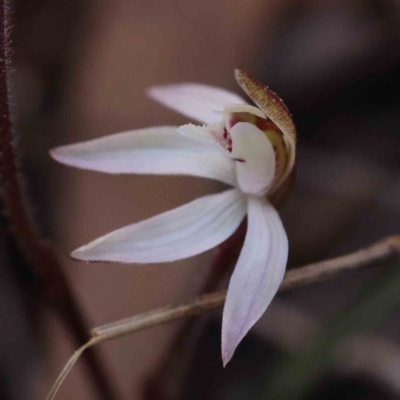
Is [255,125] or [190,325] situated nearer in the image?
[255,125]

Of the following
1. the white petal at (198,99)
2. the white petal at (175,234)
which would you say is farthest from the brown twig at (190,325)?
the white petal at (198,99)

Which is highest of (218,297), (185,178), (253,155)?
(253,155)

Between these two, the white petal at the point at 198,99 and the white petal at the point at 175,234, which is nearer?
the white petal at the point at 175,234

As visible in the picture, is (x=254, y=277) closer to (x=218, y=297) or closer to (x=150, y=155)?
(x=218, y=297)

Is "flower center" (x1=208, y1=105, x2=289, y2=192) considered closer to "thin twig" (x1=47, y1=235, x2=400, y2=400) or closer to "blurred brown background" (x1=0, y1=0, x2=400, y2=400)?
Result: "thin twig" (x1=47, y1=235, x2=400, y2=400)

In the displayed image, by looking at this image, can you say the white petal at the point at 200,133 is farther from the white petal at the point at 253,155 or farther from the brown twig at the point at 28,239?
the brown twig at the point at 28,239

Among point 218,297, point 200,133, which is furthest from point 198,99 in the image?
point 218,297

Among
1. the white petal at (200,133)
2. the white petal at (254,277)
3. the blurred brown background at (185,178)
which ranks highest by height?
the white petal at (200,133)

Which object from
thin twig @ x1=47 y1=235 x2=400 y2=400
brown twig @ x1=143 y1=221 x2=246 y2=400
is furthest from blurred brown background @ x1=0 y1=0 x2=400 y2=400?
thin twig @ x1=47 y1=235 x2=400 y2=400
